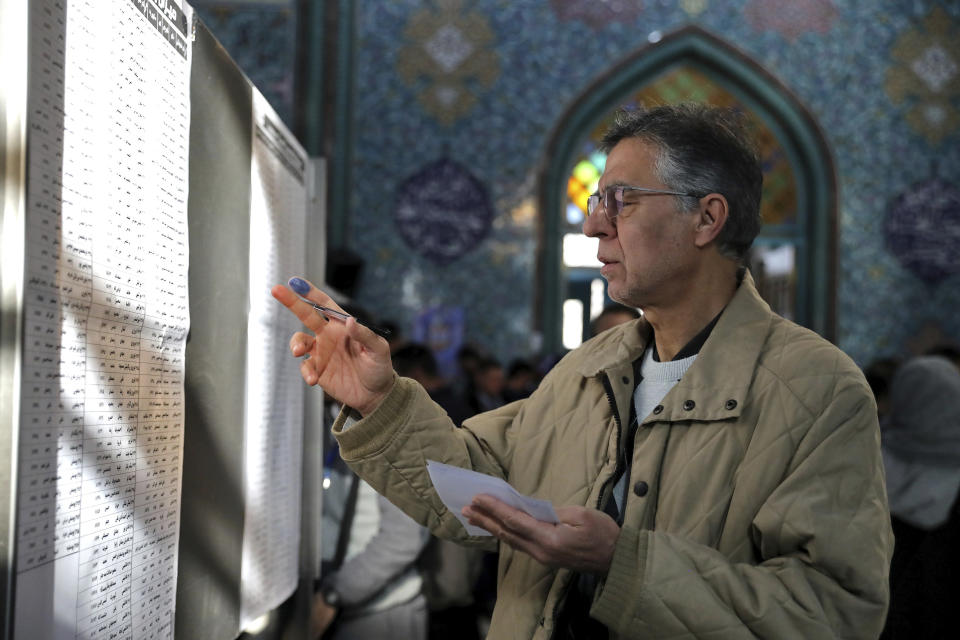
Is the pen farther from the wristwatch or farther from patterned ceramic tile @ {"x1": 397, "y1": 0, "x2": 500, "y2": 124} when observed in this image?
patterned ceramic tile @ {"x1": 397, "y1": 0, "x2": 500, "y2": 124}

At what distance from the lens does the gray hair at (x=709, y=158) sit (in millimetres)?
1604

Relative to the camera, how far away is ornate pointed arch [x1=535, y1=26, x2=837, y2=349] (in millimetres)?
8094

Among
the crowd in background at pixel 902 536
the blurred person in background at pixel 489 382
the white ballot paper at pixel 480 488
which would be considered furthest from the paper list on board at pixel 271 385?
the blurred person in background at pixel 489 382

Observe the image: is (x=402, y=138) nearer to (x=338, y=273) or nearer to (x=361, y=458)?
(x=338, y=273)

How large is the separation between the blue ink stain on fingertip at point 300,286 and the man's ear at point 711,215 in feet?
2.11

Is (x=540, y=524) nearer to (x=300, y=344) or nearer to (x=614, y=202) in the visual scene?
(x=300, y=344)

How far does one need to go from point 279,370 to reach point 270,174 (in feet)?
1.21

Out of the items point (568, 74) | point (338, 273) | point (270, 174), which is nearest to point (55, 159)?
point (270, 174)

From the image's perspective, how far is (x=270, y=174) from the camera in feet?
5.80

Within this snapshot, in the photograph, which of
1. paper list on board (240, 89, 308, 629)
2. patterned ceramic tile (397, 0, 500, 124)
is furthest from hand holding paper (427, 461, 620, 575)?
patterned ceramic tile (397, 0, 500, 124)

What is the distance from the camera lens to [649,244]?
1.60 m

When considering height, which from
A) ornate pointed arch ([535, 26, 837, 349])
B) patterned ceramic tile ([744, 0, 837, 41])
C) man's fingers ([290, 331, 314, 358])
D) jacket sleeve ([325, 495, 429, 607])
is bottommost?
jacket sleeve ([325, 495, 429, 607])

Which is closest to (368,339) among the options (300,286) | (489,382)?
(300,286)

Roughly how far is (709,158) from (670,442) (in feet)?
1.58
